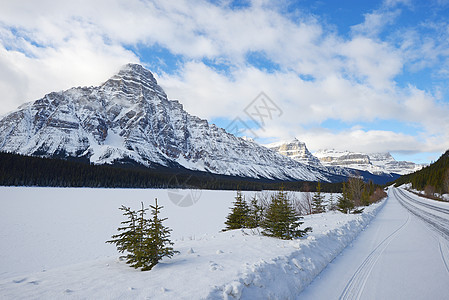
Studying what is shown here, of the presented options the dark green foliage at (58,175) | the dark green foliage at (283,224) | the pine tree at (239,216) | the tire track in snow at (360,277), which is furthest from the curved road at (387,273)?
the dark green foliage at (58,175)

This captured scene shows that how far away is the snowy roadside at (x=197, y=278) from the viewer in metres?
4.64

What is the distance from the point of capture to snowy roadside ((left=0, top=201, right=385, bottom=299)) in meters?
4.64

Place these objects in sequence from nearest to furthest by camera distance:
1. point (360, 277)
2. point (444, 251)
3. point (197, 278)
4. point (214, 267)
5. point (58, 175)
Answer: point (197, 278) < point (214, 267) < point (360, 277) < point (444, 251) < point (58, 175)

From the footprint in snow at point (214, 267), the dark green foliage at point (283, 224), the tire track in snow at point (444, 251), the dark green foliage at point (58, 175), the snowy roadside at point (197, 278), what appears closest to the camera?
the snowy roadside at point (197, 278)

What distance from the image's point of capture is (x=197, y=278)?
212 inches

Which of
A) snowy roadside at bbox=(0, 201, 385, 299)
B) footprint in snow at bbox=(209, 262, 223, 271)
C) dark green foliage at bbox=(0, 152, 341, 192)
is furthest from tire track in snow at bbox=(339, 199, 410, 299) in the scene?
dark green foliage at bbox=(0, 152, 341, 192)

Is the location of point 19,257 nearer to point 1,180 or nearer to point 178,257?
point 178,257

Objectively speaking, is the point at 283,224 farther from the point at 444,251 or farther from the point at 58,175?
the point at 58,175

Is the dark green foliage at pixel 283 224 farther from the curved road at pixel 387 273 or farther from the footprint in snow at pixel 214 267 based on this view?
the footprint in snow at pixel 214 267

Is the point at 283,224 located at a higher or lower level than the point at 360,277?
higher

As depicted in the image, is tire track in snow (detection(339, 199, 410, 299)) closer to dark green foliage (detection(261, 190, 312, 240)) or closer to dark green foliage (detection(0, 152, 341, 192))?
dark green foliage (detection(261, 190, 312, 240))

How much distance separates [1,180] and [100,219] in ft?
239

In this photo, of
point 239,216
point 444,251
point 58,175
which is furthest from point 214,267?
point 58,175

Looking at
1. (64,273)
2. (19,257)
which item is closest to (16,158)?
(19,257)
